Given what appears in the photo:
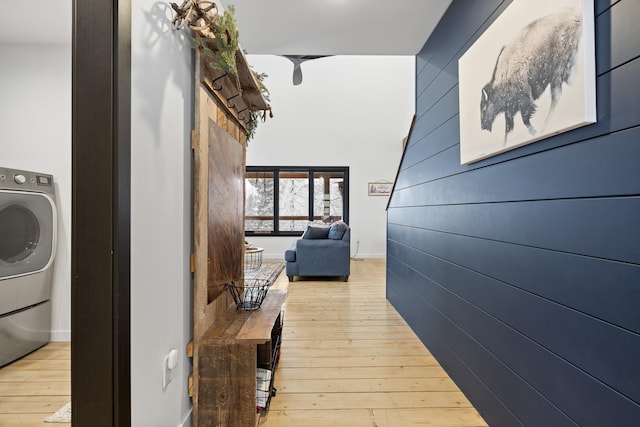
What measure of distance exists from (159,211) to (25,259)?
1.77m

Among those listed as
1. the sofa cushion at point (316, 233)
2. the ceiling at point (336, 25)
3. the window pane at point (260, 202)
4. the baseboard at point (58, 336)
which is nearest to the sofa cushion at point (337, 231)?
the sofa cushion at point (316, 233)

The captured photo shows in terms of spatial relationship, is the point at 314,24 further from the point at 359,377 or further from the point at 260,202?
the point at 260,202

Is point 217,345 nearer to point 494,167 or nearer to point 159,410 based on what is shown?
point 159,410

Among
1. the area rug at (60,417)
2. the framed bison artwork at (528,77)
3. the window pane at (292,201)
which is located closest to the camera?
→ the framed bison artwork at (528,77)

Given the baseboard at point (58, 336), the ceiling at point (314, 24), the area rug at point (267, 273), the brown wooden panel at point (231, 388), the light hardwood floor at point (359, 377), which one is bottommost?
the light hardwood floor at point (359, 377)

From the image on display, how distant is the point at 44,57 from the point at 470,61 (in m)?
3.02

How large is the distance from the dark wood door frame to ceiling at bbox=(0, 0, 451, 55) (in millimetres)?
1564

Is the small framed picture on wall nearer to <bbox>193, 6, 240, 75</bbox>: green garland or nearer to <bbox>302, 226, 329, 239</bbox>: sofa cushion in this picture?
<bbox>302, 226, 329, 239</bbox>: sofa cushion

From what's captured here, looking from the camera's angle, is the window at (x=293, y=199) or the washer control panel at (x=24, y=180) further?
the window at (x=293, y=199)

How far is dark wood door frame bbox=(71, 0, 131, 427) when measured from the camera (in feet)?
3.01

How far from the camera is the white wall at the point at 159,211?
3.51 feet

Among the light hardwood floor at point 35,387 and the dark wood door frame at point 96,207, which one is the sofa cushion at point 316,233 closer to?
the light hardwood floor at point 35,387

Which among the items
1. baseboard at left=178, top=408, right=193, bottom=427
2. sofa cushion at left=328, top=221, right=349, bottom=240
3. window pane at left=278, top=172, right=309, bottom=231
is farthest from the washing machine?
window pane at left=278, top=172, right=309, bottom=231

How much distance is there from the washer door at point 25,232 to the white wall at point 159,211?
4.98ft
